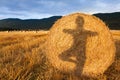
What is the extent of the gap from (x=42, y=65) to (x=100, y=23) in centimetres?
215

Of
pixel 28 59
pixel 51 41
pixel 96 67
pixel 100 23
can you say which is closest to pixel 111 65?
pixel 96 67

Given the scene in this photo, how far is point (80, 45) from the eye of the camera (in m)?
9.63

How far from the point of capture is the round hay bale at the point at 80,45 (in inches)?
363

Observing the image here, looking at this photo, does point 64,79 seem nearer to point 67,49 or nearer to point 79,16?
point 67,49

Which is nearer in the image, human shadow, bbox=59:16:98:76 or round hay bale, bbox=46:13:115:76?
round hay bale, bbox=46:13:115:76

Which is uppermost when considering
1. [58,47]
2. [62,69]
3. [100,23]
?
[100,23]

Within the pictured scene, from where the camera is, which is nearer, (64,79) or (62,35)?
(64,79)

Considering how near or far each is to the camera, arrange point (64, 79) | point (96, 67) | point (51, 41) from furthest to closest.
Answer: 1. point (51, 41)
2. point (96, 67)
3. point (64, 79)

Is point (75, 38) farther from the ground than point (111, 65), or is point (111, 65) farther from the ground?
point (75, 38)

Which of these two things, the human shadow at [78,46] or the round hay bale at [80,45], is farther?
the human shadow at [78,46]

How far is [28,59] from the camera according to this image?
10.1m

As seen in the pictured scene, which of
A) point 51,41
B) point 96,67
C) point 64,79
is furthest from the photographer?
point 51,41

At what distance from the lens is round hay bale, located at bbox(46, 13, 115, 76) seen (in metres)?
9.23

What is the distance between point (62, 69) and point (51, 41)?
96 cm
